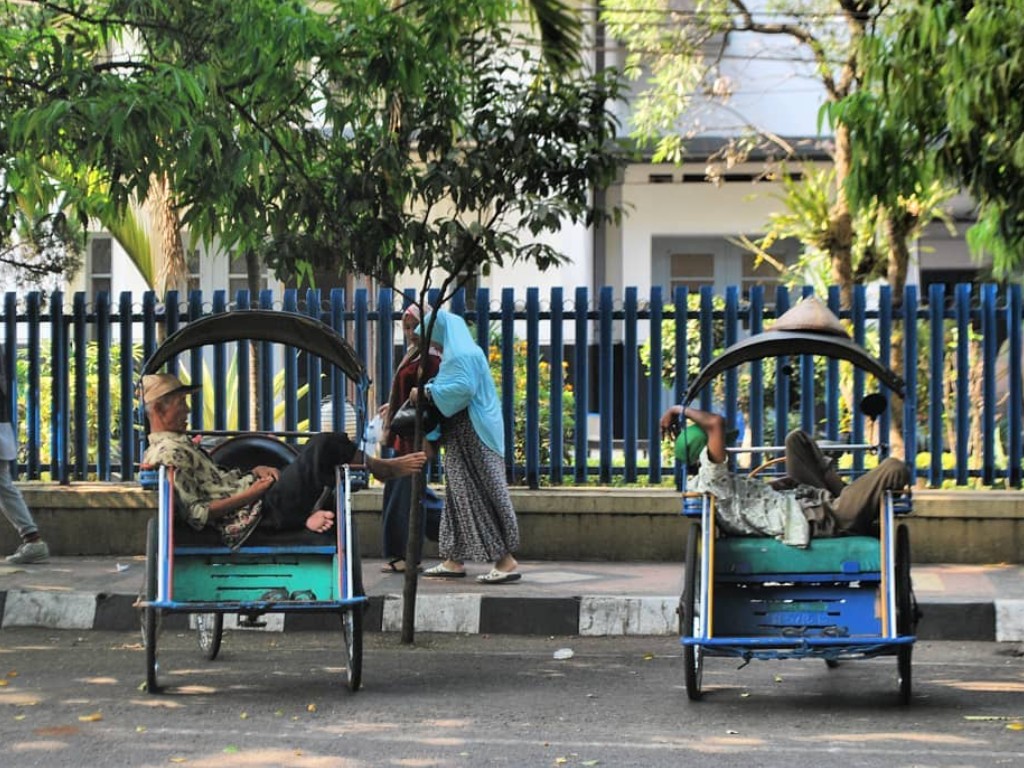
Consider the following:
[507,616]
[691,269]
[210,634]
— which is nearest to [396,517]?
[507,616]

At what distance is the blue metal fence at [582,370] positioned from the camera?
10.3m

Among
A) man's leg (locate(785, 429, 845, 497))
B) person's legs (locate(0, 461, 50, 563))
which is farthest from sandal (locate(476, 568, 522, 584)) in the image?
person's legs (locate(0, 461, 50, 563))

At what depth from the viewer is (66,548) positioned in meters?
11.1

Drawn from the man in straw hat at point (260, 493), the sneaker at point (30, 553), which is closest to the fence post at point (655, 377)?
the man in straw hat at point (260, 493)

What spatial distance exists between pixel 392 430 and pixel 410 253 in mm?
1190

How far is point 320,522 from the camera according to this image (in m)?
6.89

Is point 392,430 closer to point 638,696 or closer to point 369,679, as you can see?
point 369,679

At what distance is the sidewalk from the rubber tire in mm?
1775

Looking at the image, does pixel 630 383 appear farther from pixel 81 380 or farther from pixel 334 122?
pixel 81 380

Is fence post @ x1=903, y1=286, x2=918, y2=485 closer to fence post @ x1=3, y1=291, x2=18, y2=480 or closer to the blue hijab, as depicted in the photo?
the blue hijab

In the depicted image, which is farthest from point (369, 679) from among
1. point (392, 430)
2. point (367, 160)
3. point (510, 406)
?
point (510, 406)

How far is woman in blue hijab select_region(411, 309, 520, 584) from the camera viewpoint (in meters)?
9.42

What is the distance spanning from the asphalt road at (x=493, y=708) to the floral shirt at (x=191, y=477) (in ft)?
2.61

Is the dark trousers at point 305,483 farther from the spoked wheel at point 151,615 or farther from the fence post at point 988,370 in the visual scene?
the fence post at point 988,370
